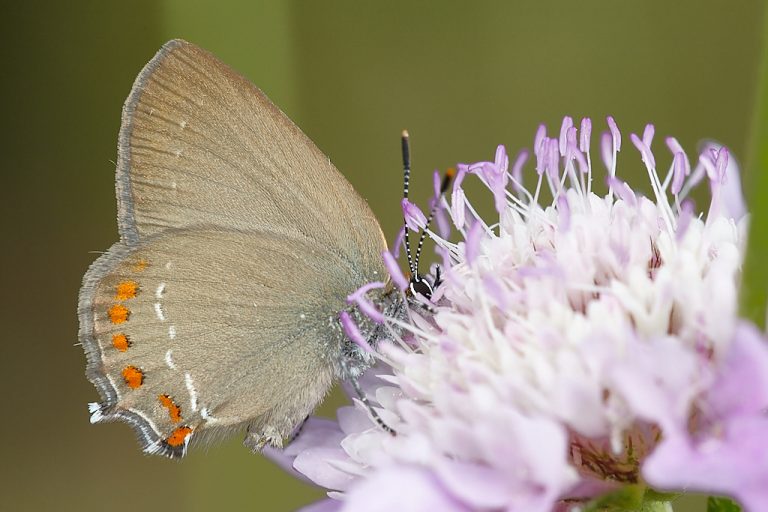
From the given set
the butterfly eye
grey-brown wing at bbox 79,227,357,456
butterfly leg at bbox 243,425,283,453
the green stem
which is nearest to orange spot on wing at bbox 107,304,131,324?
grey-brown wing at bbox 79,227,357,456

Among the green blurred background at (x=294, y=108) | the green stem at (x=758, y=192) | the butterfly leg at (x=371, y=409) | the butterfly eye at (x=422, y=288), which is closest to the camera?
the green stem at (x=758, y=192)

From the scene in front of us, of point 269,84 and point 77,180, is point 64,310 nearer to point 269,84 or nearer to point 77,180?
point 77,180

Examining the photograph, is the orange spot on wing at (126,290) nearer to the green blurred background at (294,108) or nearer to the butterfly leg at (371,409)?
the butterfly leg at (371,409)

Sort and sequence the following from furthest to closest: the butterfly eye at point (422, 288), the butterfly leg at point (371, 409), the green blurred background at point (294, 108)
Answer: the green blurred background at point (294, 108)
the butterfly eye at point (422, 288)
the butterfly leg at point (371, 409)

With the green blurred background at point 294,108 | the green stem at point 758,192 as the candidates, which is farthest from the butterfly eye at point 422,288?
the green blurred background at point 294,108

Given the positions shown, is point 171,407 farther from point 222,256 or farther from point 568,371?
point 568,371

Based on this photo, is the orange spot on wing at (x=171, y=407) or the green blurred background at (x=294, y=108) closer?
the orange spot on wing at (x=171, y=407)

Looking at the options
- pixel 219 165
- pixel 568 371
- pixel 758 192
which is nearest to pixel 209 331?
pixel 219 165
